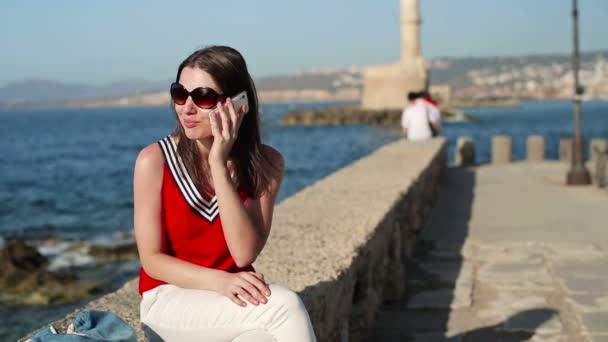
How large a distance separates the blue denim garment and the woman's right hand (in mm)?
340

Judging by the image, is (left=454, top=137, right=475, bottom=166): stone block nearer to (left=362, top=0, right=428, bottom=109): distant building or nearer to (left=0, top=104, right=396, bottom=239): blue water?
(left=0, top=104, right=396, bottom=239): blue water

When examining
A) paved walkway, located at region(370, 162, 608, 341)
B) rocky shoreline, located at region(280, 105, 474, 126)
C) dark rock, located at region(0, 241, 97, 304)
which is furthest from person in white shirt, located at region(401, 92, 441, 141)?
rocky shoreline, located at region(280, 105, 474, 126)

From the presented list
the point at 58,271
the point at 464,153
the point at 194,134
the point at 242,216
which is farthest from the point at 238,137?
the point at 464,153

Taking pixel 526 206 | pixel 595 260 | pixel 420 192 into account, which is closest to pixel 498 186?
pixel 526 206

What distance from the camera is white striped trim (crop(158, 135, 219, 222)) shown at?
2.27 m

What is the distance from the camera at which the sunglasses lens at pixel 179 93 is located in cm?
227

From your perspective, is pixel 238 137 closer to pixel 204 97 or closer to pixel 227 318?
pixel 204 97

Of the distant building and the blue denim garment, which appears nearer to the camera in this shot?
the blue denim garment

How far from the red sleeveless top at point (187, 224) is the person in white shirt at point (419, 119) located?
9.55 meters

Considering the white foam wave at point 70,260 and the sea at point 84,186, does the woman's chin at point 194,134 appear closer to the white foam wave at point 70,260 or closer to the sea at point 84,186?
the sea at point 84,186

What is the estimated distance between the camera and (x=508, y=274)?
5.38 meters

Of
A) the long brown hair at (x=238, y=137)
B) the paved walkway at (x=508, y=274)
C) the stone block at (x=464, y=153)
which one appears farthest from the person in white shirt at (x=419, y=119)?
the long brown hair at (x=238, y=137)

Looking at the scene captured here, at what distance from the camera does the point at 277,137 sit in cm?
5200

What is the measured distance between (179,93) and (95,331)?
750 mm
